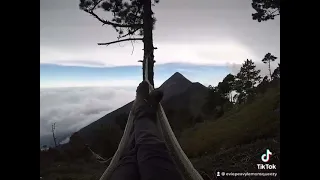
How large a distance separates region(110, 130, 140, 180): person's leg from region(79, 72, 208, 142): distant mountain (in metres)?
0.15

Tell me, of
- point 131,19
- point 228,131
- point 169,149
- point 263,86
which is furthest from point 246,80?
point 131,19

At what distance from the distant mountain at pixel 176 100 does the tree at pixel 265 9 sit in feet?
1.16

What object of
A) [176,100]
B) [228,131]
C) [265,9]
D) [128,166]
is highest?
[265,9]

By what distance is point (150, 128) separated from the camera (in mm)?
1380

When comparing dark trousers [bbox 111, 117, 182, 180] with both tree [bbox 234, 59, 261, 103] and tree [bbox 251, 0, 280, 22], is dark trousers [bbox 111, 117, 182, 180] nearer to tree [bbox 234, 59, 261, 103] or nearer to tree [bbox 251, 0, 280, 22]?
tree [bbox 234, 59, 261, 103]

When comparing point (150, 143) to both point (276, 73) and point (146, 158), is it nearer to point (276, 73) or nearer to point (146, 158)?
point (146, 158)

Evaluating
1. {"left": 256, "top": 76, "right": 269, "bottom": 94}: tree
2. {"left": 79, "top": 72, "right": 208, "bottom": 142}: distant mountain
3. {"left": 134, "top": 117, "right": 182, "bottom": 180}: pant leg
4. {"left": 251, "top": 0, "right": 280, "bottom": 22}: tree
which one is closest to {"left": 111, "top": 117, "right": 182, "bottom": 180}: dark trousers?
{"left": 134, "top": 117, "right": 182, "bottom": 180}: pant leg

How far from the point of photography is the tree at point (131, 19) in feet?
4.70

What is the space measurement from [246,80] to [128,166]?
0.57m

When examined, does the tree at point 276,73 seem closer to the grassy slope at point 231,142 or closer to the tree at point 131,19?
the grassy slope at point 231,142

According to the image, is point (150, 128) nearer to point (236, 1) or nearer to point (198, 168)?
point (198, 168)

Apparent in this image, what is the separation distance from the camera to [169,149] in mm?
1361

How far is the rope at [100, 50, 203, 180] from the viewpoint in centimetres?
135
